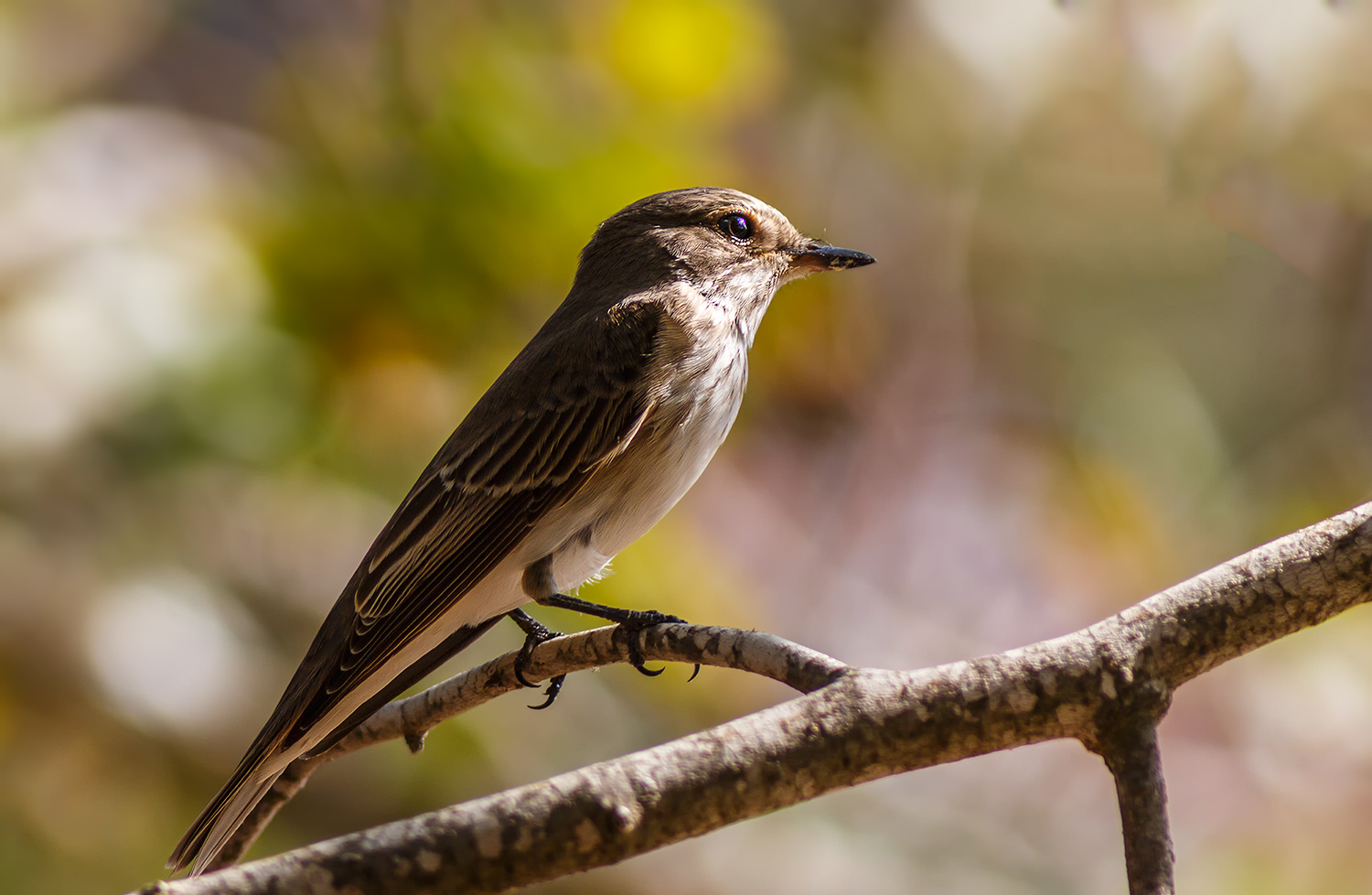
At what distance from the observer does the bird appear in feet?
9.53

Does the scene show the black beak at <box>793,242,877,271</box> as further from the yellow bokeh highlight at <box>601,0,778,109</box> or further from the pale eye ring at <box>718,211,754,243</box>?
the yellow bokeh highlight at <box>601,0,778,109</box>

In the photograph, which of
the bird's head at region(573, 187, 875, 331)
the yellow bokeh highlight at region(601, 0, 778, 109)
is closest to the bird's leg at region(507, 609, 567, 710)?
the bird's head at region(573, 187, 875, 331)

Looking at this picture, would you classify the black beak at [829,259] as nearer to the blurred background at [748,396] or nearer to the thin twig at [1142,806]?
the blurred background at [748,396]

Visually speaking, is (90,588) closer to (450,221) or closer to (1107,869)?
(450,221)

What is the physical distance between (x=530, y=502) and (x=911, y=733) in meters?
1.57

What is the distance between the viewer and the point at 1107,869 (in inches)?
208

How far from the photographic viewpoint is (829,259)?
143 inches

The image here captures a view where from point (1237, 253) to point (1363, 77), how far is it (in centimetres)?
211

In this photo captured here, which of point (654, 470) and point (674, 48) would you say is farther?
point (674, 48)

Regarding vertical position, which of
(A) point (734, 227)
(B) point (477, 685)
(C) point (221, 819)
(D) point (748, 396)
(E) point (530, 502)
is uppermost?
(D) point (748, 396)

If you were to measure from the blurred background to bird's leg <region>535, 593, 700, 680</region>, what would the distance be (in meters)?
1.23

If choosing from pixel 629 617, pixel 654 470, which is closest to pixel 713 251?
pixel 654 470

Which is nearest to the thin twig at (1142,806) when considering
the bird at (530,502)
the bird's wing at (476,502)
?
the bird at (530,502)

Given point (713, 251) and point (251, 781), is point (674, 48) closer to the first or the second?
point (713, 251)
